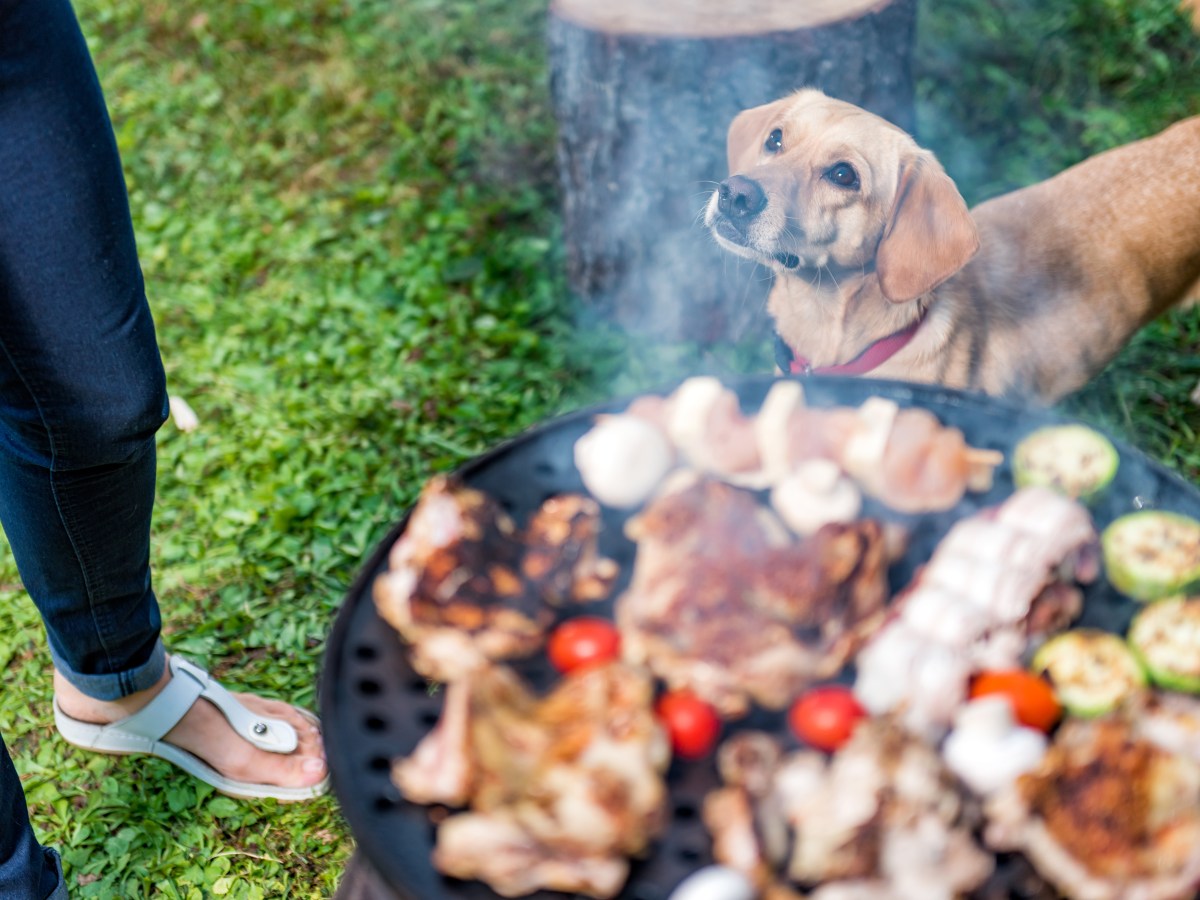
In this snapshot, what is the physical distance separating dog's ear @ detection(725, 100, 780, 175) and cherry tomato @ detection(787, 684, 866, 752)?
2.00 metres

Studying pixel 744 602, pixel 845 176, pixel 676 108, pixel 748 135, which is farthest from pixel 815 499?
pixel 676 108

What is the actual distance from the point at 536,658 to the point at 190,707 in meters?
1.71

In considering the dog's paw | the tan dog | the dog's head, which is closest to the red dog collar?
the tan dog

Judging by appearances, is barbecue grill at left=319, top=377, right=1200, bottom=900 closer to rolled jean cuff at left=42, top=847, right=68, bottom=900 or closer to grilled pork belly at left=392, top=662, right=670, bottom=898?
grilled pork belly at left=392, top=662, right=670, bottom=898

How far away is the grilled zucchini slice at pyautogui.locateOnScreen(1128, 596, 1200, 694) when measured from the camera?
158 cm

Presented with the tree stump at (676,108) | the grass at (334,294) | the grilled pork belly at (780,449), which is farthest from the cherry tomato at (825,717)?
the tree stump at (676,108)

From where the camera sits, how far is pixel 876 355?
3.18m

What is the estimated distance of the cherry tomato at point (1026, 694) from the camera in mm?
1549

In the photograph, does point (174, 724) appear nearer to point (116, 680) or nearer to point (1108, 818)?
point (116, 680)

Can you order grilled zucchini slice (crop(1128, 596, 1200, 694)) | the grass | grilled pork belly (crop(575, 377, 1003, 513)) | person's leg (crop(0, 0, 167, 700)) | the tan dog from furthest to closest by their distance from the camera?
the grass → the tan dog → person's leg (crop(0, 0, 167, 700)) → grilled pork belly (crop(575, 377, 1003, 513)) → grilled zucchini slice (crop(1128, 596, 1200, 694))

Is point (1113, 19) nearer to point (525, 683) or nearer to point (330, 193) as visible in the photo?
point (330, 193)

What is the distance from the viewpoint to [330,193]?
18.7 feet

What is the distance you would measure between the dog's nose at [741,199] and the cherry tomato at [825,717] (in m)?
1.72

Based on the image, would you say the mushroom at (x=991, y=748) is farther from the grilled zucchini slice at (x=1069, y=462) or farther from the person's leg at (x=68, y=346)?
the person's leg at (x=68, y=346)
